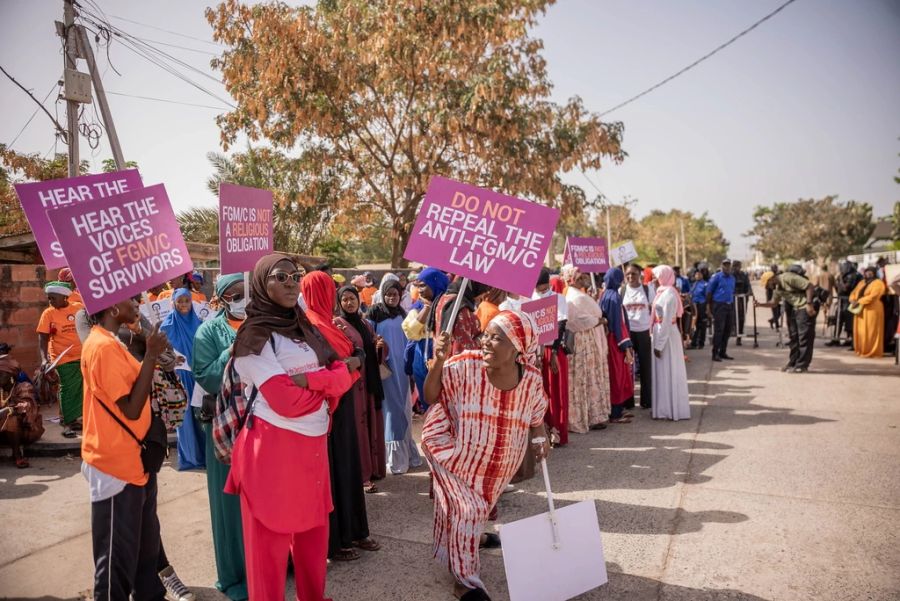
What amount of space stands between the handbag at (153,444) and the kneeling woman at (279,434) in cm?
47

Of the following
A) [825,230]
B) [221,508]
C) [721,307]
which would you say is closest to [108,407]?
[221,508]

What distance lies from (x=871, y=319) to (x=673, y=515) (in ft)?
32.2

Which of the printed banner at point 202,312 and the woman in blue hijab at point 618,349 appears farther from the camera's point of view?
the woman in blue hijab at point 618,349

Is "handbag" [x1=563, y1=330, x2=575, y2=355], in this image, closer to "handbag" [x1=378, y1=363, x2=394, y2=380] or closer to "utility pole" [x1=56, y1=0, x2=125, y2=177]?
"handbag" [x1=378, y1=363, x2=394, y2=380]

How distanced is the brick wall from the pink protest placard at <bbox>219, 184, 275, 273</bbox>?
21.2 ft

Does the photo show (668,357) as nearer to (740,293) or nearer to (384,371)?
(384,371)

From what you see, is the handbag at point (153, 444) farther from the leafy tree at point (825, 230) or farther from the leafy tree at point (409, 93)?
the leafy tree at point (825, 230)

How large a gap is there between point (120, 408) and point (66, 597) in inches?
64.1

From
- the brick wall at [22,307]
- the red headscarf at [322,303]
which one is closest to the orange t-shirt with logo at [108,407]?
the red headscarf at [322,303]

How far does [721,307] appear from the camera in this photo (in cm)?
1187

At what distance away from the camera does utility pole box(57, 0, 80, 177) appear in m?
8.82

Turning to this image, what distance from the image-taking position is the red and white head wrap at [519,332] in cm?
323

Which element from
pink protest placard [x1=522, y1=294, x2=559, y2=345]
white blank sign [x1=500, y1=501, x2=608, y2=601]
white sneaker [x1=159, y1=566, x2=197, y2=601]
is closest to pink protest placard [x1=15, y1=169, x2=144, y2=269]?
white sneaker [x1=159, y1=566, x2=197, y2=601]

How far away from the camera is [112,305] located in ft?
9.45
